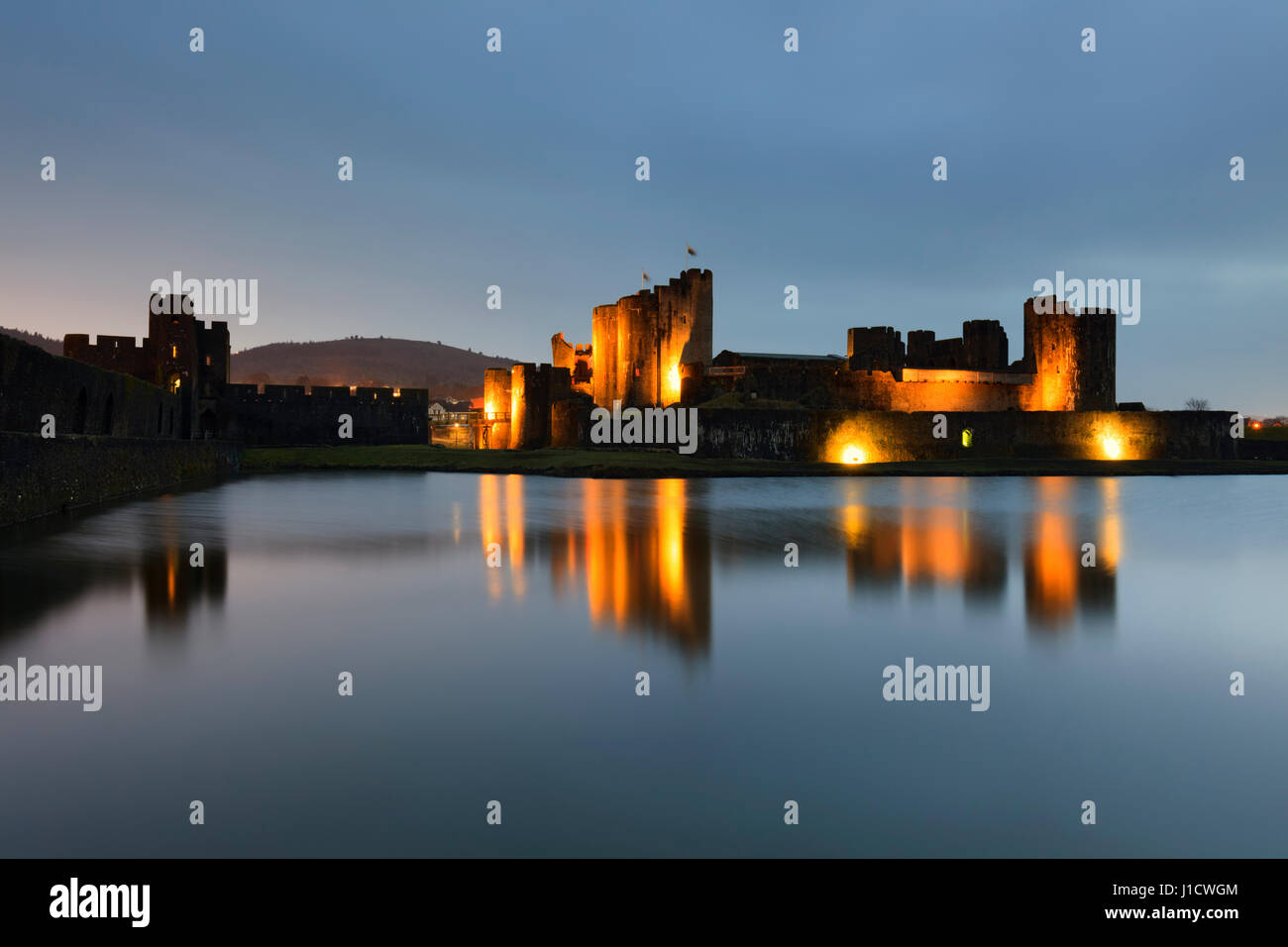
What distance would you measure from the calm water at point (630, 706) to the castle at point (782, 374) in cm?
3840

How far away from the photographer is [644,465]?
121ft

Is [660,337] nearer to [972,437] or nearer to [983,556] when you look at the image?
[972,437]

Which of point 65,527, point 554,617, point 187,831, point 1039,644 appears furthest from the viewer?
point 65,527

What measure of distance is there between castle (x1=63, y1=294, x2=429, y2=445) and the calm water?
28.2 m

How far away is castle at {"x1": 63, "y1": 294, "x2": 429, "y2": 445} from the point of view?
41.0 metres

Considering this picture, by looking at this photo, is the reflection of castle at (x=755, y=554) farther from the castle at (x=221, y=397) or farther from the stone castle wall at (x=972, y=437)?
the castle at (x=221, y=397)

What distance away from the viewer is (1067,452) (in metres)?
46.9

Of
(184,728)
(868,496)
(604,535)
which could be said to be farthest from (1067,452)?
(184,728)

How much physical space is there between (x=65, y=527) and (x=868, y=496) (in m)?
18.3

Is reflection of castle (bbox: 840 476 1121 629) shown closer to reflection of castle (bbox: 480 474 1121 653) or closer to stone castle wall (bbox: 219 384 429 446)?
reflection of castle (bbox: 480 474 1121 653)

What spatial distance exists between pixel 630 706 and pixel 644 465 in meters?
32.2

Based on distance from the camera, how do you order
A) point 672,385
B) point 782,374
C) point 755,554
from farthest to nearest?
point 672,385 → point 782,374 → point 755,554

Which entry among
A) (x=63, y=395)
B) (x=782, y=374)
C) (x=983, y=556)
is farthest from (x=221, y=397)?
(x=983, y=556)
